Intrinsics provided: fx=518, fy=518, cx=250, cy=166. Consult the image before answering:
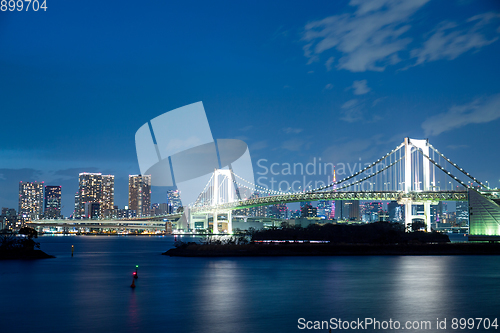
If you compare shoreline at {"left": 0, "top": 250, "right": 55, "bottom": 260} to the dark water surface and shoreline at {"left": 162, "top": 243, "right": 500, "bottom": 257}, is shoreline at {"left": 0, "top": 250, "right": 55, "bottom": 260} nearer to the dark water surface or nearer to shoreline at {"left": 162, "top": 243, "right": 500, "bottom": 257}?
the dark water surface

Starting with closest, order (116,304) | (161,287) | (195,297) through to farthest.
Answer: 1. (116,304)
2. (195,297)
3. (161,287)

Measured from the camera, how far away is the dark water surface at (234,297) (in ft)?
48.0

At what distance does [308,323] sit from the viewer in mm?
14211

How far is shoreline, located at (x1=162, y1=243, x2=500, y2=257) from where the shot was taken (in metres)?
43.5

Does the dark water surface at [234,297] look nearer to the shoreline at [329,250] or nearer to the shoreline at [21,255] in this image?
the shoreline at [21,255]

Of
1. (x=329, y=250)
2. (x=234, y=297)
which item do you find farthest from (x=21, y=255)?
(x=234, y=297)

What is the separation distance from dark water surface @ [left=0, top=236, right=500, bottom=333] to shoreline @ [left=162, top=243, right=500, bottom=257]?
11.8 m

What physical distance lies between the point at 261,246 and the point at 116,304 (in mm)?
27526

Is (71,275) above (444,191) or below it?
below

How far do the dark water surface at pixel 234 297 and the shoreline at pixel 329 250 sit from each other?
11754 mm

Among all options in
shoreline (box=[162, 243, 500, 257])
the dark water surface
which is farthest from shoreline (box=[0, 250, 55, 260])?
shoreline (box=[162, 243, 500, 257])

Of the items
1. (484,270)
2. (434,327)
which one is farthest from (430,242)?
(434,327)

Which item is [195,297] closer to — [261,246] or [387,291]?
[387,291]

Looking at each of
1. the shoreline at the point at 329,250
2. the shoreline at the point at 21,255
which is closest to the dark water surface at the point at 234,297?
the shoreline at the point at 21,255
